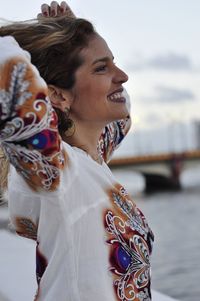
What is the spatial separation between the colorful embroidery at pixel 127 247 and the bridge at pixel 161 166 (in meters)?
29.3

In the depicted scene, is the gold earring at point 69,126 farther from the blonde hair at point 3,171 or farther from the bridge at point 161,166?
the bridge at point 161,166

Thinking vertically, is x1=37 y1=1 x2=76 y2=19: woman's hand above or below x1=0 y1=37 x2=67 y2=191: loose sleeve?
above

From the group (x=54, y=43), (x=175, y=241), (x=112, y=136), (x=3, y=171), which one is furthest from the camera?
(x=175, y=241)

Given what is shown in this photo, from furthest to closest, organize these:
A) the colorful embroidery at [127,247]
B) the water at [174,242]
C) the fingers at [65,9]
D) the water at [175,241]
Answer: the water at [175,241] → the water at [174,242] → the fingers at [65,9] → the colorful embroidery at [127,247]

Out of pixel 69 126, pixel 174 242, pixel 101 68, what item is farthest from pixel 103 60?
pixel 174 242

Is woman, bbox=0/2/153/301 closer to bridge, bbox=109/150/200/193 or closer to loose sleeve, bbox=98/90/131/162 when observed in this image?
loose sleeve, bbox=98/90/131/162

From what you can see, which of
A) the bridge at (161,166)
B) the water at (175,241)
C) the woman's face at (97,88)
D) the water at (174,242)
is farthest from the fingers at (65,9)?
the bridge at (161,166)

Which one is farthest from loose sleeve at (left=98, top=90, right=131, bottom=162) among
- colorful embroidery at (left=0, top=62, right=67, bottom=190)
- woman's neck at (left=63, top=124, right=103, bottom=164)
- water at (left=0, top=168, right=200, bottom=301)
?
colorful embroidery at (left=0, top=62, right=67, bottom=190)

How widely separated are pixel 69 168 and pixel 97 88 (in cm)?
18

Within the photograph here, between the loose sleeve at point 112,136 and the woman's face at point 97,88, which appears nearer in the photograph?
the woman's face at point 97,88

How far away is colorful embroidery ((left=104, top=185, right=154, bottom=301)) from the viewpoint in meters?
1.14

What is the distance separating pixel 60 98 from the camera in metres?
1.19

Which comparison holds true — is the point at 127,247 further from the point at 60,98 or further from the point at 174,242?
the point at 174,242

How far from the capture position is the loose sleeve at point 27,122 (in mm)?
995
